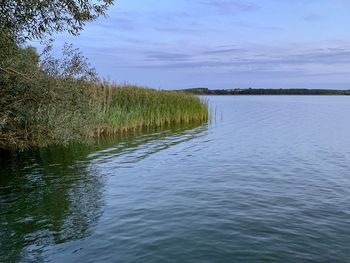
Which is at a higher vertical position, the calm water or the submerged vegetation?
the submerged vegetation

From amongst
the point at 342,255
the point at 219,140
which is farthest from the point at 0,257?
the point at 219,140

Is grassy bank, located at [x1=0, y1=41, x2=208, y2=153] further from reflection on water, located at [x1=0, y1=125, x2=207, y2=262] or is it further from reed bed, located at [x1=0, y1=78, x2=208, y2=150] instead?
reflection on water, located at [x1=0, y1=125, x2=207, y2=262]

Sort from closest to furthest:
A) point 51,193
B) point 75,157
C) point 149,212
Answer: point 149,212 < point 51,193 < point 75,157

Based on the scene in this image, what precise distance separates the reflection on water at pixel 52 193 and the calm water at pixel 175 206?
3cm

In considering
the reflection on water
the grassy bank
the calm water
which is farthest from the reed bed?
the calm water

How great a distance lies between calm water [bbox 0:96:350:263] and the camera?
809 cm

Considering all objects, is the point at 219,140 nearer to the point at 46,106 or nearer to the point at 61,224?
the point at 46,106

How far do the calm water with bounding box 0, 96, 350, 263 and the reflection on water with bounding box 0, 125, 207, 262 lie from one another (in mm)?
28

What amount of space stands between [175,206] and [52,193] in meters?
3.84

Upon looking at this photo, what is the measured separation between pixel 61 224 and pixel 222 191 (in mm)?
5054

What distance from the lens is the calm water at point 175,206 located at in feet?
26.5

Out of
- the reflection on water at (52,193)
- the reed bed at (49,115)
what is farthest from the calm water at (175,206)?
the reed bed at (49,115)

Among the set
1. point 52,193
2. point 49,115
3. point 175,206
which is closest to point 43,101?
point 49,115

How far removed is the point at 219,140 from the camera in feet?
83.9
